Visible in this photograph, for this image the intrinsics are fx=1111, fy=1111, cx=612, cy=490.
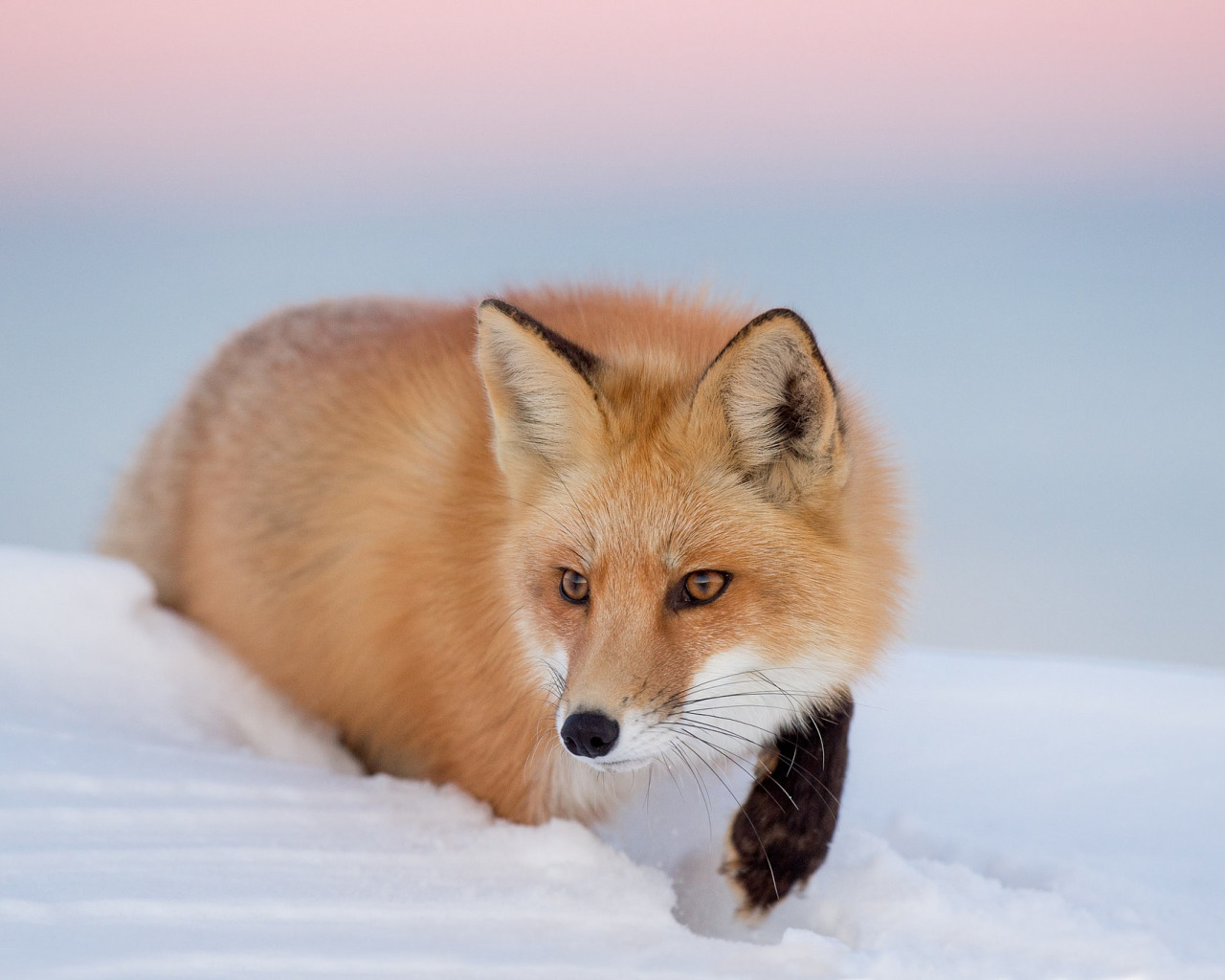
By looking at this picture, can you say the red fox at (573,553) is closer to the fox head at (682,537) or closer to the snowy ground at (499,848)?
the fox head at (682,537)

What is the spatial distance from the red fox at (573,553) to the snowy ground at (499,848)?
0.19 m

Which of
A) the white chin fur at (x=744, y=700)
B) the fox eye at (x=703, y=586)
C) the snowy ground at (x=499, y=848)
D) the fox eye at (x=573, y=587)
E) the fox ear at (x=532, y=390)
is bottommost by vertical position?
the snowy ground at (x=499, y=848)

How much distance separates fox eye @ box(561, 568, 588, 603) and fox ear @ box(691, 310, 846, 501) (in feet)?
1.35

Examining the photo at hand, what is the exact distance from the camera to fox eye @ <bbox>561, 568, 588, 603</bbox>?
7.68 feet

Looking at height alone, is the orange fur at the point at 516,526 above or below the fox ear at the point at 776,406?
below

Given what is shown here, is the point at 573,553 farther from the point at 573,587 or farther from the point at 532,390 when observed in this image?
the point at 532,390

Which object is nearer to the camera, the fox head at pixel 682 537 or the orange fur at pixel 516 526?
the fox head at pixel 682 537

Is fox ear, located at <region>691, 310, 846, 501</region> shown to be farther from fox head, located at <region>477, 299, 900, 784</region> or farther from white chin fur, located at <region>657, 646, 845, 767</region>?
white chin fur, located at <region>657, 646, 845, 767</region>

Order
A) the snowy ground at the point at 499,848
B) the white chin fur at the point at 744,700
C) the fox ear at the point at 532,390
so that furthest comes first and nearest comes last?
the fox ear at the point at 532,390 → the white chin fur at the point at 744,700 → the snowy ground at the point at 499,848

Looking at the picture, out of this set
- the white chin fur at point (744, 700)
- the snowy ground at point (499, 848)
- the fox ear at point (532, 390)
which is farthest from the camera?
the fox ear at point (532, 390)

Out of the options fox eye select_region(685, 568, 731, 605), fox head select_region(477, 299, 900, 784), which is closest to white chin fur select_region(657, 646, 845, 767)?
fox head select_region(477, 299, 900, 784)

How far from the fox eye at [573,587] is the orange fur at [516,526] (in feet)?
0.09

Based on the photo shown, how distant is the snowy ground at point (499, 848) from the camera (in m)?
2.05

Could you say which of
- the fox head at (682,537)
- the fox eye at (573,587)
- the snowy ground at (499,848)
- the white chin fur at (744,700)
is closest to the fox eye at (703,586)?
the fox head at (682,537)
